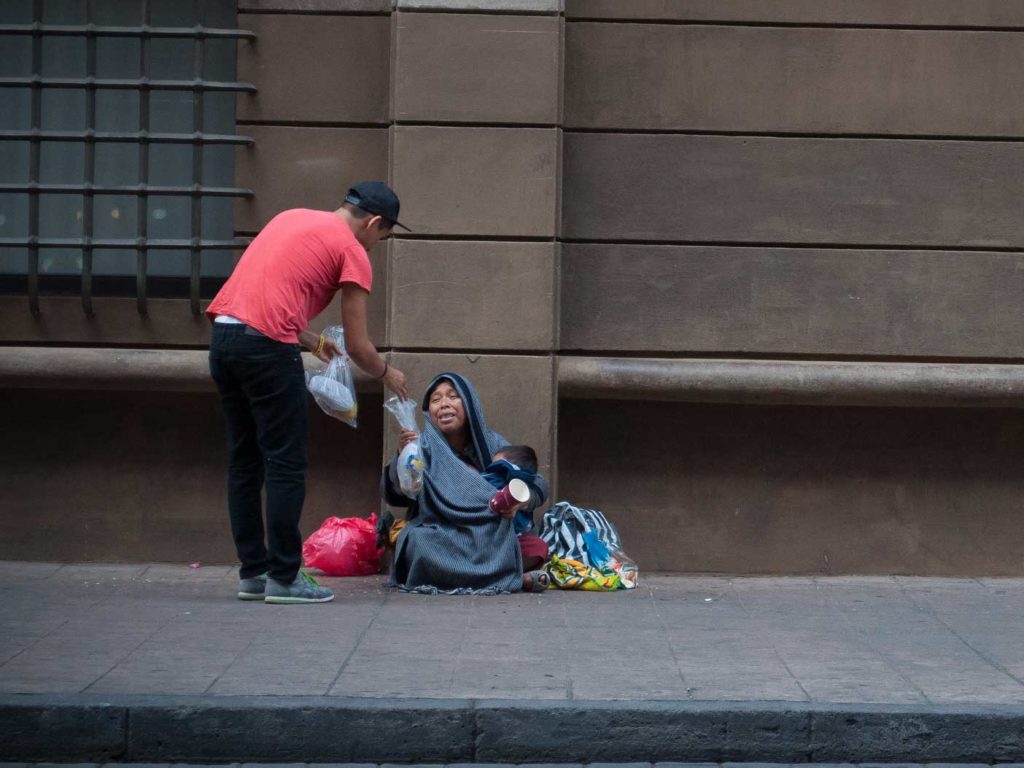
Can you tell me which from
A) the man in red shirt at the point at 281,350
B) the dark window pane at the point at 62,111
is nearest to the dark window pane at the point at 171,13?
the dark window pane at the point at 62,111

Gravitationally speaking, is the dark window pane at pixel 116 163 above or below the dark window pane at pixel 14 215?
above

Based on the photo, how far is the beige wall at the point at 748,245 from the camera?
24.1ft

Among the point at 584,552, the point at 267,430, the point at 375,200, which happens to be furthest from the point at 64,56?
the point at 584,552

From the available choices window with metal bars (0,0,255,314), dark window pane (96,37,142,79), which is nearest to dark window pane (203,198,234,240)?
window with metal bars (0,0,255,314)

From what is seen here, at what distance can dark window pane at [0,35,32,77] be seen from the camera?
295 inches

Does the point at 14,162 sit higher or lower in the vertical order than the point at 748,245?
higher

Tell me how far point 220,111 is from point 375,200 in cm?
172

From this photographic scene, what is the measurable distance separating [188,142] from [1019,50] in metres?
4.20

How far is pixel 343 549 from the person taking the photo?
691 centimetres

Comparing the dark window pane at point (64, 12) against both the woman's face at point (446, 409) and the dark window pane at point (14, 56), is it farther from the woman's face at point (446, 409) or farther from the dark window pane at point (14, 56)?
the woman's face at point (446, 409)

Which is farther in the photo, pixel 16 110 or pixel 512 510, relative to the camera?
pixel 16 110

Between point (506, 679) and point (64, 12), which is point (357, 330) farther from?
point (64, 12)

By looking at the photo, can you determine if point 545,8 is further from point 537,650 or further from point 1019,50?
point 537,650

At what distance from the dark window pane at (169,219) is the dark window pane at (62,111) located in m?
0.57
